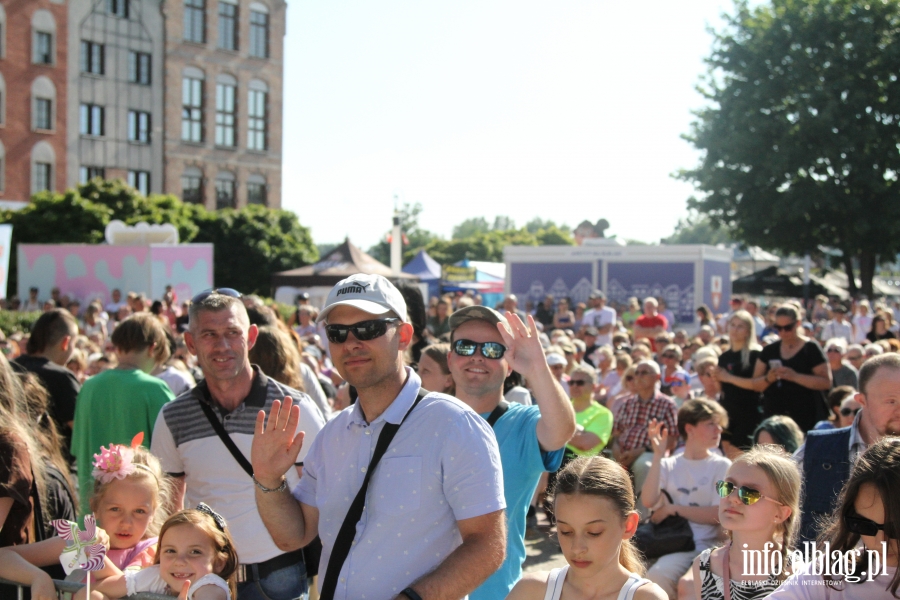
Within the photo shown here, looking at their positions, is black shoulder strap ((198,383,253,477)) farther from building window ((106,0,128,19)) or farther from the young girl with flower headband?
building window ((106,0,128,19))

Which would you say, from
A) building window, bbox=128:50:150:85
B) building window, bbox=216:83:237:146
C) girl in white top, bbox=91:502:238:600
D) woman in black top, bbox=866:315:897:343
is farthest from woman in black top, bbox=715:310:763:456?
building window, bbox=216:83:237:146

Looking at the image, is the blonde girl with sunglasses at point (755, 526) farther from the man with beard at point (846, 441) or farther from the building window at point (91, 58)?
the building window at point (91, 58)

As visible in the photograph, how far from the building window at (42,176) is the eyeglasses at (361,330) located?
40.0 meters

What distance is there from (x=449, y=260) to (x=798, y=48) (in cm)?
3113

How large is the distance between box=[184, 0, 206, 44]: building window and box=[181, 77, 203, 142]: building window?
2.12 m

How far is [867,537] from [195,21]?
4523 cm

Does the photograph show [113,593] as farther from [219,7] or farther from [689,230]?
[689,230]

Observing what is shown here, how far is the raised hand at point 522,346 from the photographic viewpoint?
2990 millimetres

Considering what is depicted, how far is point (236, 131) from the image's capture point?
4462 cm

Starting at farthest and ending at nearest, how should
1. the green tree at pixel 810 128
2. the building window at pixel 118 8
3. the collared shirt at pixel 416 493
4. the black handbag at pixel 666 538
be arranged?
the building window at pixel 118 8 < the green tree at pixel 810 128 < the black handbag at pixel 666 538 < the collared shirt at pixel 416 493

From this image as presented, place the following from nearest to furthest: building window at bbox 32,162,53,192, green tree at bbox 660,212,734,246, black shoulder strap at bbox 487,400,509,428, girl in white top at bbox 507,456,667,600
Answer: girl in white top at bbox 507,456,667,600 < black shoulder strap at bbox 487,400,509,428 < building window at bbox 32,162,53,192 < green tree at bbox 660,212,734,246

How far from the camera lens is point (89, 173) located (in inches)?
1574

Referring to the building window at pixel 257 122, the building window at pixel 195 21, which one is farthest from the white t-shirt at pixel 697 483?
the building window at pixel 257 122

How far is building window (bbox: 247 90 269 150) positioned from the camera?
45125 millimetres
